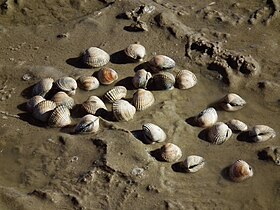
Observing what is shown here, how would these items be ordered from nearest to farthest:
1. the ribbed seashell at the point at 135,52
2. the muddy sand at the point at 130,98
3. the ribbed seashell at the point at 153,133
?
the muddy sand at the point at 130,98
the ribbed seashell at the point at 153,133
the ribbed seashell at the point at 135,52

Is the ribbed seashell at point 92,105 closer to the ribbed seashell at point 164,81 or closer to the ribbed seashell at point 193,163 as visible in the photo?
the ribbed seashell at point 164,81

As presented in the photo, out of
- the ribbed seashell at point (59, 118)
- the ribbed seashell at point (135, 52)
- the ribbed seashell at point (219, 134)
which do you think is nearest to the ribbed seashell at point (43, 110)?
the ribbed seashell at point (59, 118)

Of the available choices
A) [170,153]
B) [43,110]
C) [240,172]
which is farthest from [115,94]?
[240,172]

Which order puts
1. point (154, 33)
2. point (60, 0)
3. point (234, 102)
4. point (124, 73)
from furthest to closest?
point (60, 0)
point (154, 33)
point (124, 73)
point (234, 102)

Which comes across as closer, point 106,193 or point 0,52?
point 106,193

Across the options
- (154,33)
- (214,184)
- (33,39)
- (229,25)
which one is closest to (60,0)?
(33,39)

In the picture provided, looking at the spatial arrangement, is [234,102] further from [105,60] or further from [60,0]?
[60,0]

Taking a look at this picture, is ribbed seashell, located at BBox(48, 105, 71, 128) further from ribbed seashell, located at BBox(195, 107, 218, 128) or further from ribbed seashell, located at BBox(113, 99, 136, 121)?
ribbed seashell, located at BBox(195, 107, 218, 128)
